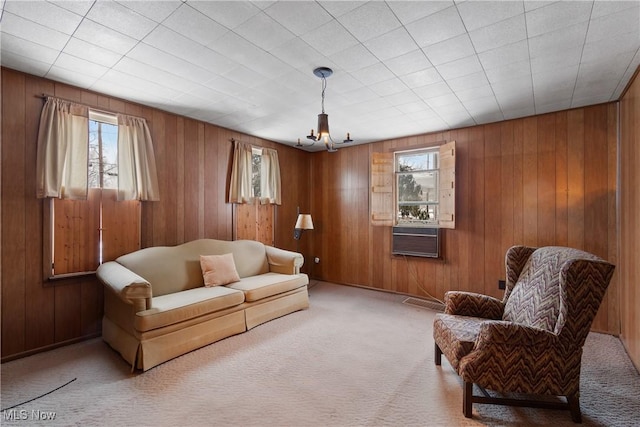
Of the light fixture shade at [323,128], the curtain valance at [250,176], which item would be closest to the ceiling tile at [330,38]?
the light fixture shade at [323,128]

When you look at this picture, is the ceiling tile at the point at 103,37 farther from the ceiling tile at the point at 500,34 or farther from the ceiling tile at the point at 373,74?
the ceiling tile at the point at 500,34

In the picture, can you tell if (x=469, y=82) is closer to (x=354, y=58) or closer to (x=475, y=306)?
(x=354, y=58)

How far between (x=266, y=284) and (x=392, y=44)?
283 centimetres

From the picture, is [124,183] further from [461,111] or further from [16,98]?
[461,111]

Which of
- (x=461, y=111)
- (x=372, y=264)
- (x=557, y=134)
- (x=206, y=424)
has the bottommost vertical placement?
(x=206, y=424)

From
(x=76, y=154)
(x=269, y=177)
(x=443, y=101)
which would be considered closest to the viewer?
(x=76, y=154)

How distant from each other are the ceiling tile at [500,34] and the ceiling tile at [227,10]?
155 cm

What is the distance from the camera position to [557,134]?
3676 mm

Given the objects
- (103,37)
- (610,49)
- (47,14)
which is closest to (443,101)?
(610,49)

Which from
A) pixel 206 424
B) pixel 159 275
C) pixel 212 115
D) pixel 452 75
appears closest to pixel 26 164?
pixel 159 275

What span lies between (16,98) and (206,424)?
3268mm

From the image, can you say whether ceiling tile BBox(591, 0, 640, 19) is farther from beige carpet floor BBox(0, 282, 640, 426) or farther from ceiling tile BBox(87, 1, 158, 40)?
ceiling tile BBox(87, 1, 158, 40)

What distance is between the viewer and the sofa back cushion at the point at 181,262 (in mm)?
3219

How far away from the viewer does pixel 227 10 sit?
1.92 meters
